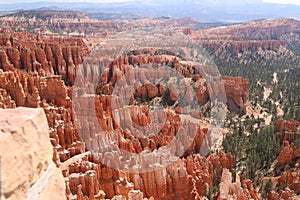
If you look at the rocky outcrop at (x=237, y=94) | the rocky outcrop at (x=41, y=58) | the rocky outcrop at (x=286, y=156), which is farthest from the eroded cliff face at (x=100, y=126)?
the rocky outcrop at (x=286, y=156)

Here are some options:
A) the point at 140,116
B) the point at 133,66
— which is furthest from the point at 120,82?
the point at 140,116

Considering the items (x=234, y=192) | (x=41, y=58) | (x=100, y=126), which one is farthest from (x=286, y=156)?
(x=41, y=58)

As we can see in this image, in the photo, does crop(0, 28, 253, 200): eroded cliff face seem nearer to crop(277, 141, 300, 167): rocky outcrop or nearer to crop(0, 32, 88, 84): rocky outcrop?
crop(0, 32, 88, 84): rocky outcrop

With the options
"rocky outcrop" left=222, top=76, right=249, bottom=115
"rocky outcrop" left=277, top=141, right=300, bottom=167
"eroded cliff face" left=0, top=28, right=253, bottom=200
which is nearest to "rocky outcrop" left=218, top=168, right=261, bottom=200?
"eroded cliff face" left=0, top=28, right=253, bottom=200

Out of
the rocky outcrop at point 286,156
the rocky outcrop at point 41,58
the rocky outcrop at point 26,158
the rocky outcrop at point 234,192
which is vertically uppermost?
the rocky outcrop at point 26,158

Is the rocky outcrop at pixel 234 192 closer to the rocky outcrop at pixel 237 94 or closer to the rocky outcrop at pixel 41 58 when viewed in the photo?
the rocky outcrop at pixel 237 94

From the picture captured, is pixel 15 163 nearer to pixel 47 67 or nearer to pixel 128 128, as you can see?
pixel 128 128

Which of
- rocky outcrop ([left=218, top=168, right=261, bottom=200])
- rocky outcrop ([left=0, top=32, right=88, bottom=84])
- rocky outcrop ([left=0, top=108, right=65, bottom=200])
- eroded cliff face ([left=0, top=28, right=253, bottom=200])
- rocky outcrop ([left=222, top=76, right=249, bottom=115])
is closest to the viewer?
rocky outcrop ([left=0, top=108, right=65, bottom=200])

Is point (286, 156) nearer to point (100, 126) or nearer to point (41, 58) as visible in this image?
point (100, 126)
